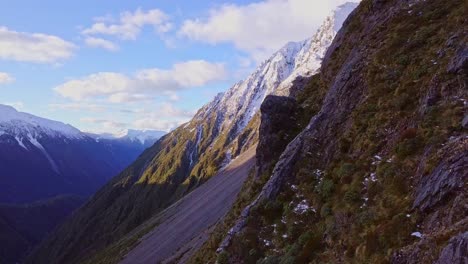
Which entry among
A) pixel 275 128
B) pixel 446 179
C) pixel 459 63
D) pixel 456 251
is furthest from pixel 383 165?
pixel 275 128

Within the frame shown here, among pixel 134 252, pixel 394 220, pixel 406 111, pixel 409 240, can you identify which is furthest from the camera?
pixel 134 252

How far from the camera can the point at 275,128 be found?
34438 mm

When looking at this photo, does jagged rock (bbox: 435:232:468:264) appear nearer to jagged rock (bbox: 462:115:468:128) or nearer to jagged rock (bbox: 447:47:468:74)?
jagged rock (bbox: 462:115:468:128)

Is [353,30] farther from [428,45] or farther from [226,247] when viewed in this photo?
[226,247]

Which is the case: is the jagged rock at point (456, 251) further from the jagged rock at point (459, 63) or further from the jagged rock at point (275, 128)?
the jagged rock at point (275, 128)

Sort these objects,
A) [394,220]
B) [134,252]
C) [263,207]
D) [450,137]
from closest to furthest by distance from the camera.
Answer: [394,220]
[450,137]
[263,207]
[134,252]

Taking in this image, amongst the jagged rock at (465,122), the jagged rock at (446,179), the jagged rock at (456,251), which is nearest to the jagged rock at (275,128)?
the jagged rock at (465,122)

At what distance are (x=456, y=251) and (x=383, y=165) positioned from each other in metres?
A: 8.12

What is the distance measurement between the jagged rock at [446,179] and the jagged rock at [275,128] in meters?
16.0

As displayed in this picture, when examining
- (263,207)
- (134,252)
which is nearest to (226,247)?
(263,207)

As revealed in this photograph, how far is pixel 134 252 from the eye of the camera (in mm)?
92750

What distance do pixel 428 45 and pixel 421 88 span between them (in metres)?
4.74

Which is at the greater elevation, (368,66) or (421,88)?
(368,66)

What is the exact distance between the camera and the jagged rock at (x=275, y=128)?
33406 millimetres
